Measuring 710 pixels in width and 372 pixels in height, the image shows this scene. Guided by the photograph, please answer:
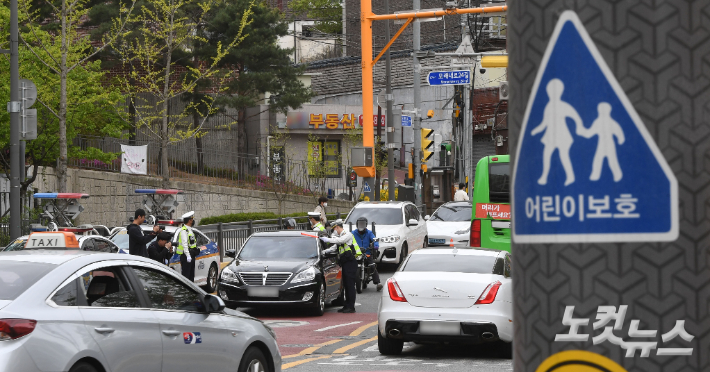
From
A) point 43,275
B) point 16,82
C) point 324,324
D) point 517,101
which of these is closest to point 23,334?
point 43,275

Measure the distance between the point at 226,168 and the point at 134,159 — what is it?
259 inches

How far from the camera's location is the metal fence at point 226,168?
36875mm

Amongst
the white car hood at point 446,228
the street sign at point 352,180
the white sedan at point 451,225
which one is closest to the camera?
the white sedan at point 451,225

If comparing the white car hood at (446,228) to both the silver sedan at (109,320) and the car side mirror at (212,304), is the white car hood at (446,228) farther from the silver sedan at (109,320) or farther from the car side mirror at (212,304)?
the car side mirror at (212,304)

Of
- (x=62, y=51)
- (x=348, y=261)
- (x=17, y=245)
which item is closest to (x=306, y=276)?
(x=348, y=261)

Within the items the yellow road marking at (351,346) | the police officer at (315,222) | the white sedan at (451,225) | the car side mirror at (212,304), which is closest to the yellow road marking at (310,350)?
the yellow road marking at (351,346)

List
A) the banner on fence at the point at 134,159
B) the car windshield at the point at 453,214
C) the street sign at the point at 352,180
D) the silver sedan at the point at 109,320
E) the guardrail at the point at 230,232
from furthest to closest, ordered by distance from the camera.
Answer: the street sign at the point at 352,180 → the banner on fence at the point at 134,159 → the car windshield at the point at 453,214 → the guardrail at the point at 230,232 → the silver sedan at the point at 109,320

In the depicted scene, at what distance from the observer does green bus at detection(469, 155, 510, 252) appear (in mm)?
18703

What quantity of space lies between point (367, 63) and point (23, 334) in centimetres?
1633

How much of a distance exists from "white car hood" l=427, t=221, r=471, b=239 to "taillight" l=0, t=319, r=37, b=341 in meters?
21.3

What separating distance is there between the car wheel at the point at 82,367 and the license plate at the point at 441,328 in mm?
5564

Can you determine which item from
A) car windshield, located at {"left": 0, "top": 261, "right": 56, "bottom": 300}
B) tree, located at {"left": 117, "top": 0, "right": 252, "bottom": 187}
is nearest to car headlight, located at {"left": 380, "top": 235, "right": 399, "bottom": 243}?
tree, located at {"left": 117, "top": 0, "right": 252, "bottom": 187}

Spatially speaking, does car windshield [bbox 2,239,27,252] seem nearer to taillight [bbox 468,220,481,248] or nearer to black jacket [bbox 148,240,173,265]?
black jacket [bbox 148,240,173,265]

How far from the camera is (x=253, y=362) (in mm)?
7484
